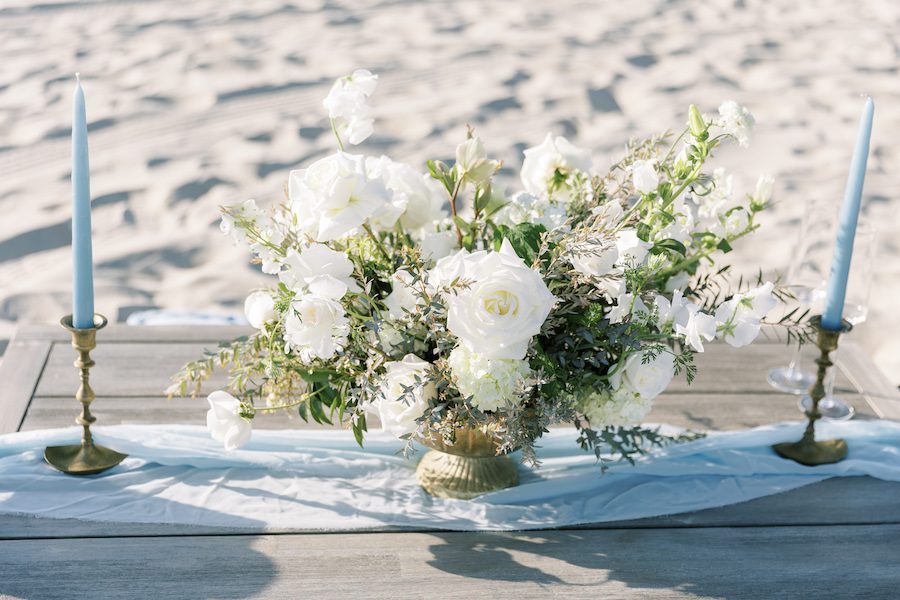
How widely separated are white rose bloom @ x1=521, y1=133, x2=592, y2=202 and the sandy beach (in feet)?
5.05

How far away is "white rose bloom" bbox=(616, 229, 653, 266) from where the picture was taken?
3.83 ft

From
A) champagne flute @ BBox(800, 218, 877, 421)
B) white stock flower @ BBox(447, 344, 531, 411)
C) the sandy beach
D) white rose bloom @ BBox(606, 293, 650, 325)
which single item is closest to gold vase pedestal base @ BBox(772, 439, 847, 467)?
champagne flute @ BBox(800, 218, 877, 421)

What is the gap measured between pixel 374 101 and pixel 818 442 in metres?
2.72

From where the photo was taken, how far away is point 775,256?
3.06 metres

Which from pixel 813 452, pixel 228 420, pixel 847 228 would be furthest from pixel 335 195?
pixel 813 452

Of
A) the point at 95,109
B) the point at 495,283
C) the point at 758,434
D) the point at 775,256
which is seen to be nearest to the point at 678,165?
the point at 495,283

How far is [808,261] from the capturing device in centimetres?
171

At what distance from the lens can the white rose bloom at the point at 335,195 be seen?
3.66ft

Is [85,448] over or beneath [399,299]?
beneath

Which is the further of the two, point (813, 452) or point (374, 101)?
point (374, 101)

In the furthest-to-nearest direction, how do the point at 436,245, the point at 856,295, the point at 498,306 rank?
1. the point at 856,295
2. the point at 436,245
3. the point at 498,306

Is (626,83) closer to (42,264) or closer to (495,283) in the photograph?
(42,264)

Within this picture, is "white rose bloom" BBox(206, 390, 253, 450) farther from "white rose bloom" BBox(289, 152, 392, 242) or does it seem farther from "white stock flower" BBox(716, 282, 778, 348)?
"white stock flower" BBox(716, 282, 778, 348)

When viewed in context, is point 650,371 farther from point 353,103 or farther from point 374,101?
point 374,101
